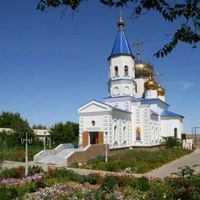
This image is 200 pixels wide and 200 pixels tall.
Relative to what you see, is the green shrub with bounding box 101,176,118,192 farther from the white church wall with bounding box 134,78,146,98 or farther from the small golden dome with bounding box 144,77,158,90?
the white church wall with bounding box 134,78,146,98

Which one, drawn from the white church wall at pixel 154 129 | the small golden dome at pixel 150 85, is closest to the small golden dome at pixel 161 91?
the small golden dome at pixel 150 85

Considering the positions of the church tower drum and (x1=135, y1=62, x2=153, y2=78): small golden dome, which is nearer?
the church tower drum

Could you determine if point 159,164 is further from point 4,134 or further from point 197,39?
point 197,39

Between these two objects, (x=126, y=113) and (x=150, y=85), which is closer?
(x=126, y=113)

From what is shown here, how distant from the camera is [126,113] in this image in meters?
36.6

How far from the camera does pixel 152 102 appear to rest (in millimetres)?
44000

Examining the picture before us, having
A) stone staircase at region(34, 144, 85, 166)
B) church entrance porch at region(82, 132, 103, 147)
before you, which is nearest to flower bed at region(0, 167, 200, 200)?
stone staircase at region(34, 144, 85, 166)

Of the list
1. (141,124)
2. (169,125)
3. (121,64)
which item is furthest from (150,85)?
(141,124)

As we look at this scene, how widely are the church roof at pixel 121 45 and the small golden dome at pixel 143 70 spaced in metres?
7.72

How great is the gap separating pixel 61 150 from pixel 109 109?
212 inches

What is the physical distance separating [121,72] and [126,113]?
4374 millimetres

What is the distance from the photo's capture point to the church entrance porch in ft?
108

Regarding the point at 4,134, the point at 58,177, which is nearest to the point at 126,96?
the point at 4,134

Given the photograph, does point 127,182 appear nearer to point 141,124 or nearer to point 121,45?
point 141,124
